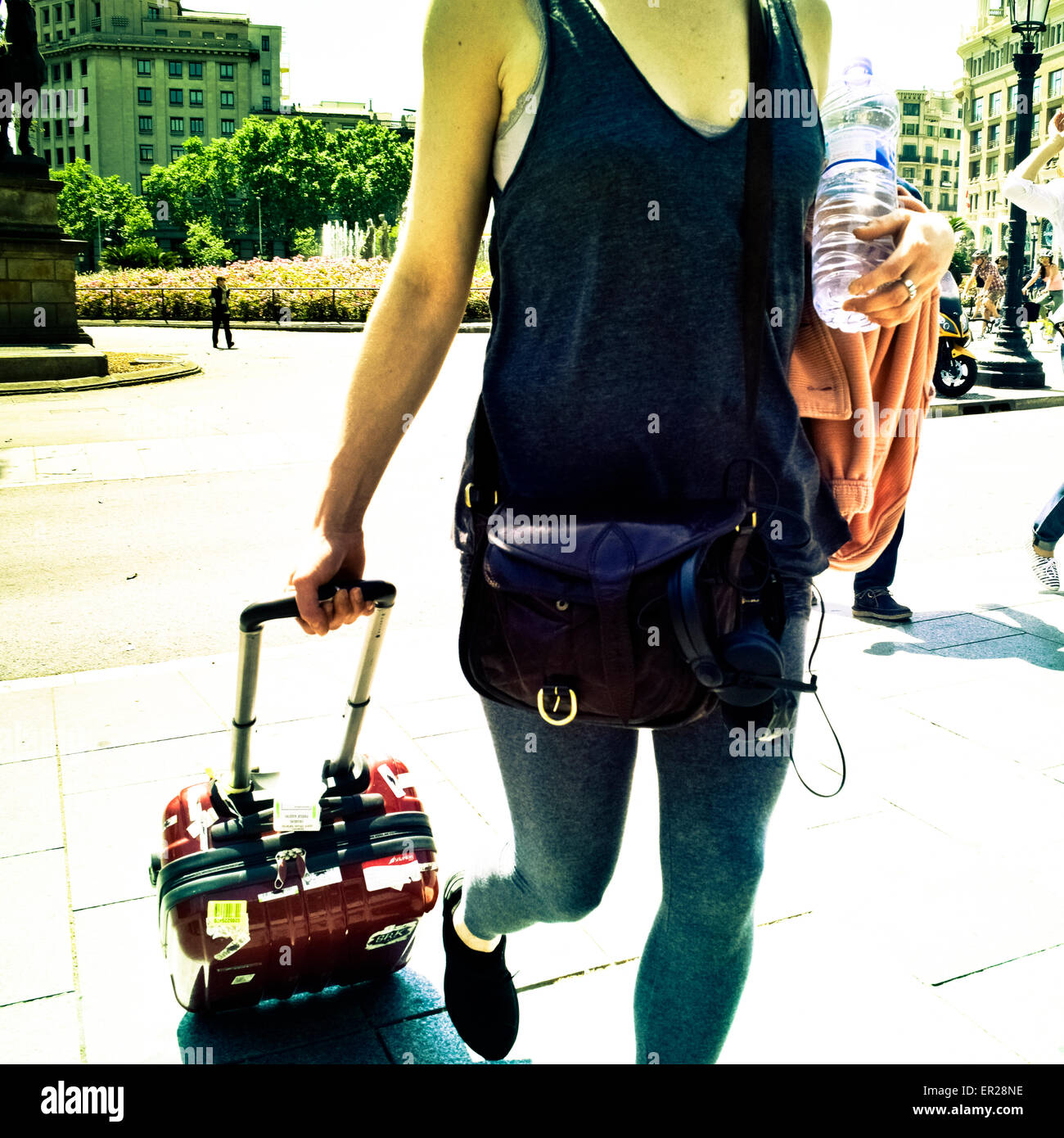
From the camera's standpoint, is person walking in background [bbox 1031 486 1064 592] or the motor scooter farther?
the motor scooter

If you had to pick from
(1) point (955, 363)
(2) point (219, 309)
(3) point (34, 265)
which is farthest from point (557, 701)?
(2) point (219, 309)

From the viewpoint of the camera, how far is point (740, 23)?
5.50 ft

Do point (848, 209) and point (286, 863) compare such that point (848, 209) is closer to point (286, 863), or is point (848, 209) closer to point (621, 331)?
point (621, 331)

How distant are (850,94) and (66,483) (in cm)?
880

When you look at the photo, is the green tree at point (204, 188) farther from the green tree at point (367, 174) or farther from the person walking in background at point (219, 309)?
the person walking in background at point (219, 309)

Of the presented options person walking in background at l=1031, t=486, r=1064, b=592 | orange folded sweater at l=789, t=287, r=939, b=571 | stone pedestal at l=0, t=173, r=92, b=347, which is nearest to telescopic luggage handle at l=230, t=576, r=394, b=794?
orange folded sweater at l=789, t=287, r=939, b=571

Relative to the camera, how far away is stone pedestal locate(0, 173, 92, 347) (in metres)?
18.0

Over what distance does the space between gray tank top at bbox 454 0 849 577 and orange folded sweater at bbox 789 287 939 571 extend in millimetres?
150

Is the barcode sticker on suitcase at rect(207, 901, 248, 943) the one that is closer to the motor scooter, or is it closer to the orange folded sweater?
the orange folded sweater

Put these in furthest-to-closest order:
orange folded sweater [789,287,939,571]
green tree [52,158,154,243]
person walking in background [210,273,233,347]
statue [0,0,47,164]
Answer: green tree [52,158,154,243]
person walking in background [210,273,233,347]
statue [0,0,47,164]
orange folded sweater [789,287,939,571]

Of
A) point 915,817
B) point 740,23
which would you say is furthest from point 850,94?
point 915,817

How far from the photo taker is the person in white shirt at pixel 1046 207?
17.1 ft

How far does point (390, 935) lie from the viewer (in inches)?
97.0

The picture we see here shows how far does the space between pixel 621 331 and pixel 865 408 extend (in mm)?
473
